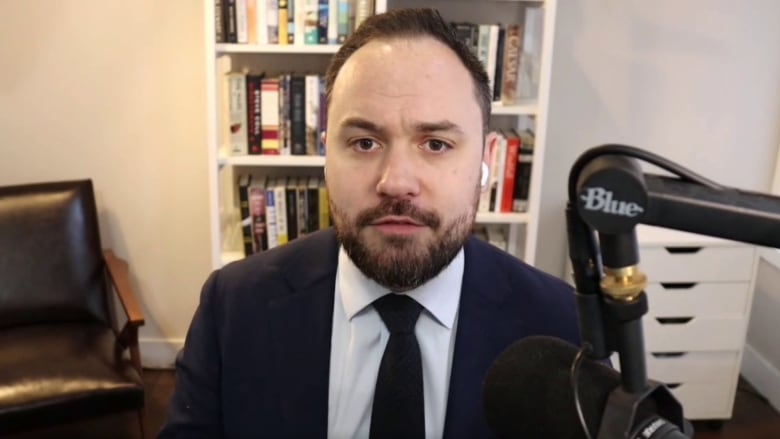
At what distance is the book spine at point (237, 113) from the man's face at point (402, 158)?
1.20 m

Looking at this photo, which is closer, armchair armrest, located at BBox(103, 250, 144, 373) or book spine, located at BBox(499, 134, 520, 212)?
armchair armrest, located at BBox(103, 250, 144, 373)

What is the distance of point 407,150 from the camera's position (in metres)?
1.03

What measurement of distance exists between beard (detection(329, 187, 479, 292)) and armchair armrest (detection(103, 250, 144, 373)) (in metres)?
1.35

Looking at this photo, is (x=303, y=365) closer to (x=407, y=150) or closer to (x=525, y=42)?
(x=407, y=150)

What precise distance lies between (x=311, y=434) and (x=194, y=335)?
0.28 metres

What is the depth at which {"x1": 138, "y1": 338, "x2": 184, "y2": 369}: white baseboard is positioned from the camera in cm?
→ 295

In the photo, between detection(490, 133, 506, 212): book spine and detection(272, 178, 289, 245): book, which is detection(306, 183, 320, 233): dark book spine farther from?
detection(490, 133, 506, 212): book spine

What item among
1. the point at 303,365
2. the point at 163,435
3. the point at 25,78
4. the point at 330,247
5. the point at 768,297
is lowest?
the point at 768,297

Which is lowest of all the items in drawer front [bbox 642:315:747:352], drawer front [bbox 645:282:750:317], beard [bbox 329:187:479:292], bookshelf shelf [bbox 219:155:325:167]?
drawer front [bbox 642:315:747:352]

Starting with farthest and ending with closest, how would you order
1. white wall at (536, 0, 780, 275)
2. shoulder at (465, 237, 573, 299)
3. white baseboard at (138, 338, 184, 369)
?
white baseboard at (138, 338, 184, 369) → white wall at (536, 0, 780, 275) → shoulder at (465, 237, 573, 299)

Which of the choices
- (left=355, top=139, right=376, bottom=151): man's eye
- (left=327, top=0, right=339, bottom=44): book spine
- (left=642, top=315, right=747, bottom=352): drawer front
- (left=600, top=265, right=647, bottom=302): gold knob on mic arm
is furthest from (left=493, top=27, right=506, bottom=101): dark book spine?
(left=600, top=265, right=647, bottom=302): gold knob on mic arm

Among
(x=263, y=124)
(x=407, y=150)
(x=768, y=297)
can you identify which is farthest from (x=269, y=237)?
(x=768, y=297)

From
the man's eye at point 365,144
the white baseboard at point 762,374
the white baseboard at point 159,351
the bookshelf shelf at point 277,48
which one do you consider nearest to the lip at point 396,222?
the man's eye at point 365,144

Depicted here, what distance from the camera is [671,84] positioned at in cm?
266
